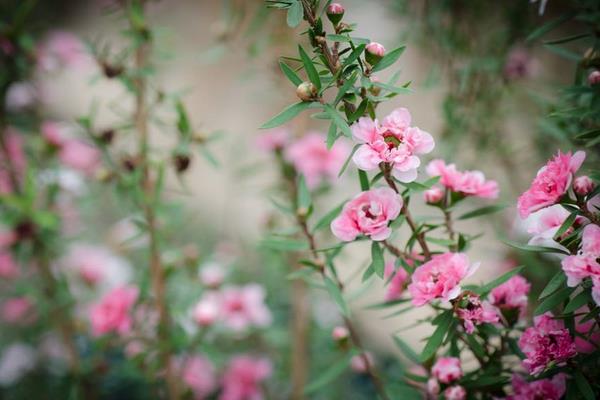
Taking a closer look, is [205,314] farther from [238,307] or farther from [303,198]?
[303,198]

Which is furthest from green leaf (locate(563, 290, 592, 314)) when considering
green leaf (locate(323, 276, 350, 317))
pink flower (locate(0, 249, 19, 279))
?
pink flower (locate(0, 249, 19, 279))

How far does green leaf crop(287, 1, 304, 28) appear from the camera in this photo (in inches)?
19.9

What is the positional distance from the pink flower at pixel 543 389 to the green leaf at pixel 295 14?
51cm

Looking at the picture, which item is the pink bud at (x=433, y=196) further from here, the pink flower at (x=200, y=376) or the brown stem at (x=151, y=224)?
the pink flower at (x=200, y=376)

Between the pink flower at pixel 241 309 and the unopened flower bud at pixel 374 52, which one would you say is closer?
the unopened flower bud at pixel 374 52

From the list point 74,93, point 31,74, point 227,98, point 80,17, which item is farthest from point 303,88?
point 80,17

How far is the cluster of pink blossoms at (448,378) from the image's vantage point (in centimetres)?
59

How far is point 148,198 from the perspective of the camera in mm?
882

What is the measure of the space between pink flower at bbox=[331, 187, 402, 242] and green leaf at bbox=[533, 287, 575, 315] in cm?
19

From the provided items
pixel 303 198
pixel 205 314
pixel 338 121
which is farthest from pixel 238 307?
pixel 338 121

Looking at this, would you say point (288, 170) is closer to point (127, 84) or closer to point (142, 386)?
point (127, 84)

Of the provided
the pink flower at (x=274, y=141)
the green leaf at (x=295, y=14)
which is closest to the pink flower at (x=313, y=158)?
the pink flower at (x=274, y=141)

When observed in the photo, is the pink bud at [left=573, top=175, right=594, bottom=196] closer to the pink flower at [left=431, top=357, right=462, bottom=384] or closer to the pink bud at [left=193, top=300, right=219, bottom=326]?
the pink flower at [left=431, top=357, right=462, bottom=384]

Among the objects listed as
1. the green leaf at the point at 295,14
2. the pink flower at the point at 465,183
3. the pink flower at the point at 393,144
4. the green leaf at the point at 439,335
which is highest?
the green leaf at the point at 295,14
